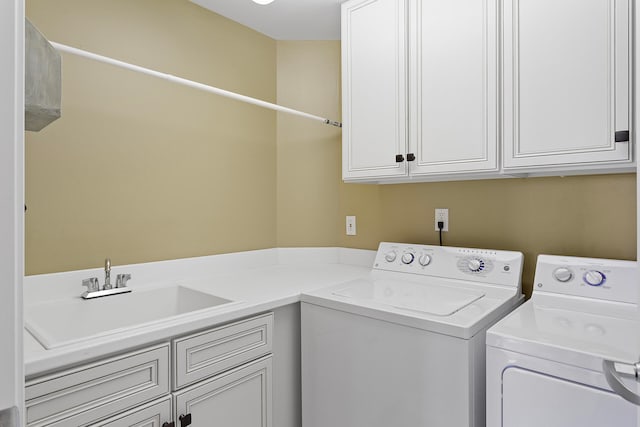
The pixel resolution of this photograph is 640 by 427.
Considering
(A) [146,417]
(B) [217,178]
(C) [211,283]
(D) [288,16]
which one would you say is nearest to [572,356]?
(A) [146,417]

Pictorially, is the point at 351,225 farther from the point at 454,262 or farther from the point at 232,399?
the point at 232,399

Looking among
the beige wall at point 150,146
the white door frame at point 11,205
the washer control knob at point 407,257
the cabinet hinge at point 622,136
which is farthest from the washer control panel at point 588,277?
the white door frame at point 11,205

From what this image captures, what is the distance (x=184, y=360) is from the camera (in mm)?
1244

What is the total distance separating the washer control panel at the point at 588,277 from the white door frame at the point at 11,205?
5.32 ft

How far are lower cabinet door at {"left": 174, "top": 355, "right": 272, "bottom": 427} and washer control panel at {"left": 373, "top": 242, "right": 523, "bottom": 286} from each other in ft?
2.63

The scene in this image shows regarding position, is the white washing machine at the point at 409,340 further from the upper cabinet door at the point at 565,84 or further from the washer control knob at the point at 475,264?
the upper cabinet door at the point at 565,84

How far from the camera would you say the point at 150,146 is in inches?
71.4

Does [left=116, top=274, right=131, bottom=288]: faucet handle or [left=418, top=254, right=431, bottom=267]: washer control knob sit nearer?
[left=116, top=274, right=131, bottom=288]: faucet handle

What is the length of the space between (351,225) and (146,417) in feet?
4.93

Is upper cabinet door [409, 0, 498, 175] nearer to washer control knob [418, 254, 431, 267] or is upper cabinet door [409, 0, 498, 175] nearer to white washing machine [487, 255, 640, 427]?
washer control knob [418, 254, 431, 267]

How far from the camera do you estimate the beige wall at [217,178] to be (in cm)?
154

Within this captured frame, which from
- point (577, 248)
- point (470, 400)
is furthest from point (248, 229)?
point (577, 248)

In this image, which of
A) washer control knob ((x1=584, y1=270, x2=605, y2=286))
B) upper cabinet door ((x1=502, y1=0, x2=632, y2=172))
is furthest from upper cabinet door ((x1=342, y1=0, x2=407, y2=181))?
washer control knob ((x1=584, y1=270, x2=605, y2=286))

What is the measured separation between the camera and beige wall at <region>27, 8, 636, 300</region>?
1.54 metres
